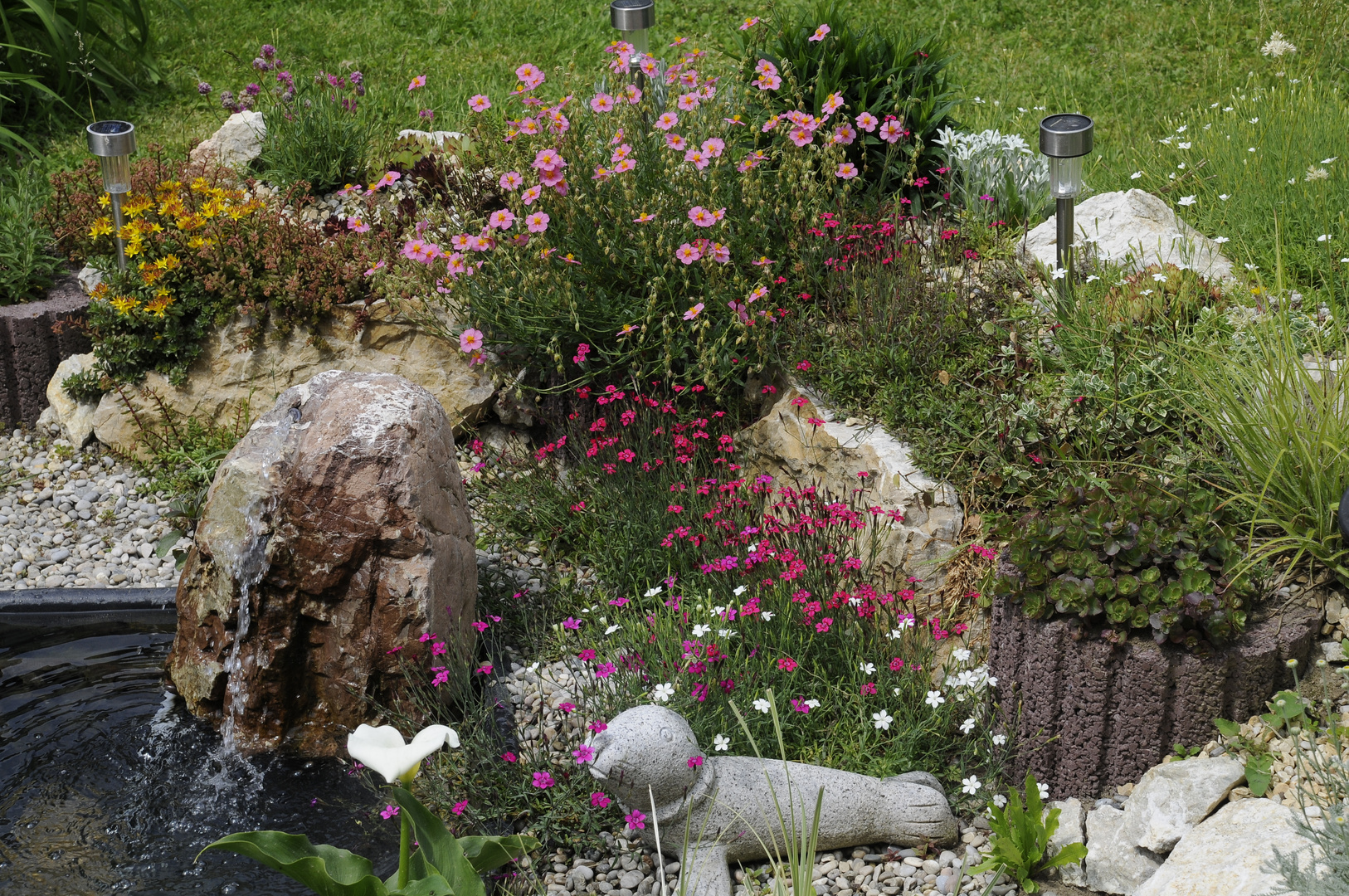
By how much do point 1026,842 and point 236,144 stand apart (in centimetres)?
574

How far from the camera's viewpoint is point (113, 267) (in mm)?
5824

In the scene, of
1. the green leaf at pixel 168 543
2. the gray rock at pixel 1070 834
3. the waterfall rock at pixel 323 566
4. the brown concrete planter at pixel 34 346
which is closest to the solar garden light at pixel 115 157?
the brown concrete planter at pixel 34 346

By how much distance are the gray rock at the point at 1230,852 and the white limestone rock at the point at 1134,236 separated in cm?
237

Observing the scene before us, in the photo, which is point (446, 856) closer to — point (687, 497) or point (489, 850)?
point (489, 850)

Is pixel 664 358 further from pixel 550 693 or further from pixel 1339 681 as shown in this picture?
pixel 1339 681

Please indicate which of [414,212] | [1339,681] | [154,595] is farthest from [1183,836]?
[414,212]

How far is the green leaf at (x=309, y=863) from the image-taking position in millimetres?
2719

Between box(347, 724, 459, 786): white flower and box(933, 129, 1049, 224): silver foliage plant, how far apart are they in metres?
3.97

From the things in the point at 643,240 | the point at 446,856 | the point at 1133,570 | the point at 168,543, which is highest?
the point at 643,240

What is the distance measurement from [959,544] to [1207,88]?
16.3 ft

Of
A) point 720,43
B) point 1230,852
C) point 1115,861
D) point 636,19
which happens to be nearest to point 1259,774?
point 1230,852

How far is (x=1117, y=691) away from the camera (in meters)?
3.38

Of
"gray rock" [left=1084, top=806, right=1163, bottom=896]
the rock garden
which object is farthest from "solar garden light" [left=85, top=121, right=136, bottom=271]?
"gray rock" [left=1084, top=806, right=1163, bottom=896]

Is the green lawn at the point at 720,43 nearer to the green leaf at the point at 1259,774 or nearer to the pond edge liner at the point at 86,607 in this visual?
the pond edge liner at the point at 86,607
